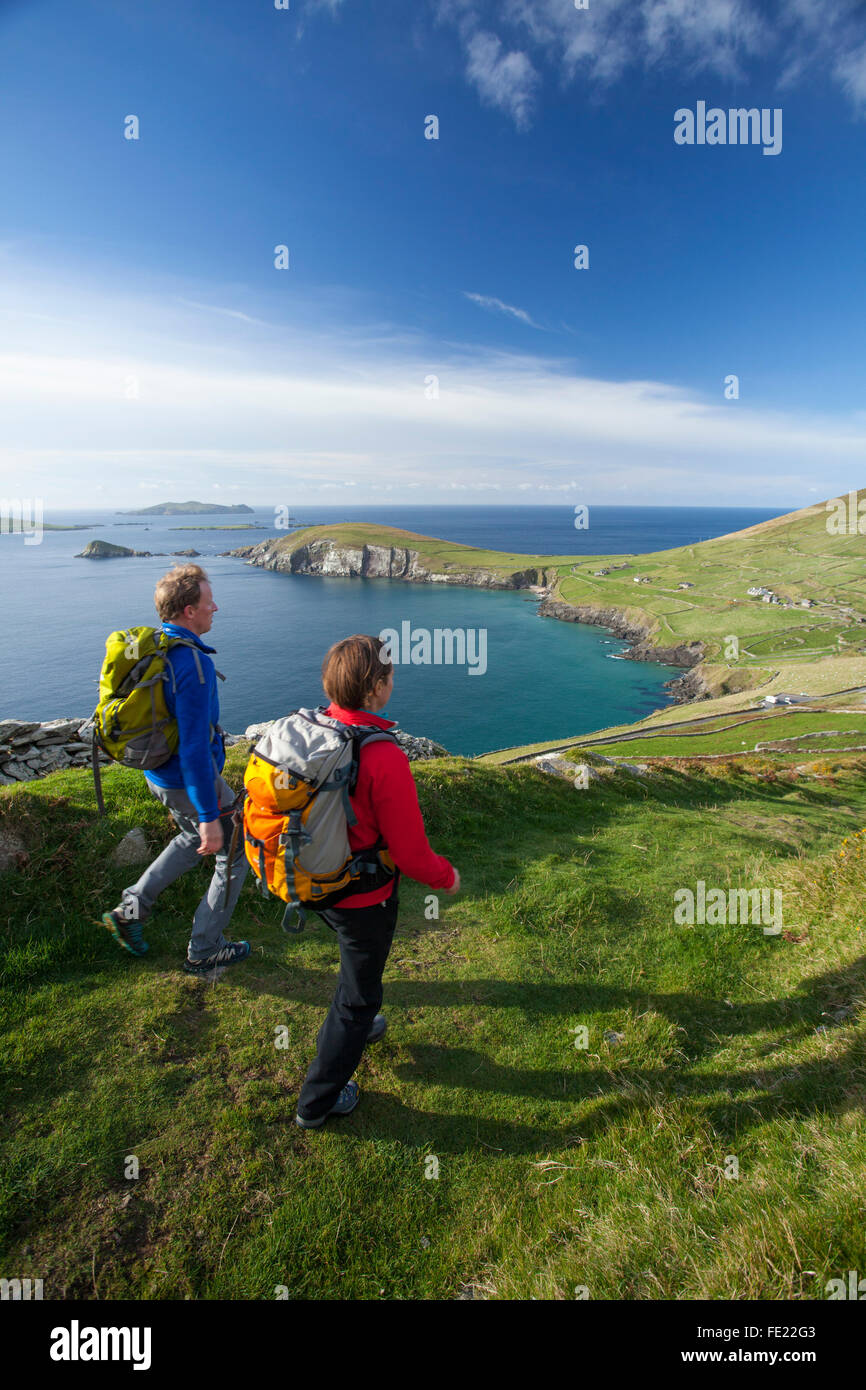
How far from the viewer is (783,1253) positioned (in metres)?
2.89

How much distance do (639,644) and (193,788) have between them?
134 m

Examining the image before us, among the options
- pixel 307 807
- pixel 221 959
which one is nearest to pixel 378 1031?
pixel 221 959

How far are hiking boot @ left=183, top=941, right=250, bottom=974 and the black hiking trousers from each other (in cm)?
208

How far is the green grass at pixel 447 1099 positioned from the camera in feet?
10.8

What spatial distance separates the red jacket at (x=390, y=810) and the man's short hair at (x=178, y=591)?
85.6 inches

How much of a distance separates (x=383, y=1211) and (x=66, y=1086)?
263cm

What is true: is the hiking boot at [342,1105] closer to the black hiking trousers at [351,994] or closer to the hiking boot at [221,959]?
the black hiking trousers at [351,994]

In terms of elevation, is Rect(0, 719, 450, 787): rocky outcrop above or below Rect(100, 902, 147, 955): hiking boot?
above

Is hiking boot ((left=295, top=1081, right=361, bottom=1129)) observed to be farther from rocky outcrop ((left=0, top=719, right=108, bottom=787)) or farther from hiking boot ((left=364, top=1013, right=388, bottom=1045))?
rocky outcrop ((left=0, top=719, right=108, bottom=787))

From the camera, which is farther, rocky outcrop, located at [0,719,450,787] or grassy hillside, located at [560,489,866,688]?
grassy hillside, located at [560,489,866,688]

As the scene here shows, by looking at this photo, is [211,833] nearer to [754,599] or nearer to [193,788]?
[193,788]

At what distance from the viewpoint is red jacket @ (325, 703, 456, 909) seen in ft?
11.7

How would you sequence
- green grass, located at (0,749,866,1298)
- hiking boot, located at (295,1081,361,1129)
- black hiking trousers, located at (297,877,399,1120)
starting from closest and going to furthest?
1. green grass, located at (0,749,866,1298)
2. black hiking trousers, located at (297,877,399,1120)
3. hiking boot, located at (295,1081,361,1129)

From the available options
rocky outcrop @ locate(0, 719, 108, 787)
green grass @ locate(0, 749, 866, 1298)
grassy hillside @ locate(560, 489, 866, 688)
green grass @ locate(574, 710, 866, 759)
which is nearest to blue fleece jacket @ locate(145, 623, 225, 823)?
green grass @ locate(0, 749, 866, 1298)
